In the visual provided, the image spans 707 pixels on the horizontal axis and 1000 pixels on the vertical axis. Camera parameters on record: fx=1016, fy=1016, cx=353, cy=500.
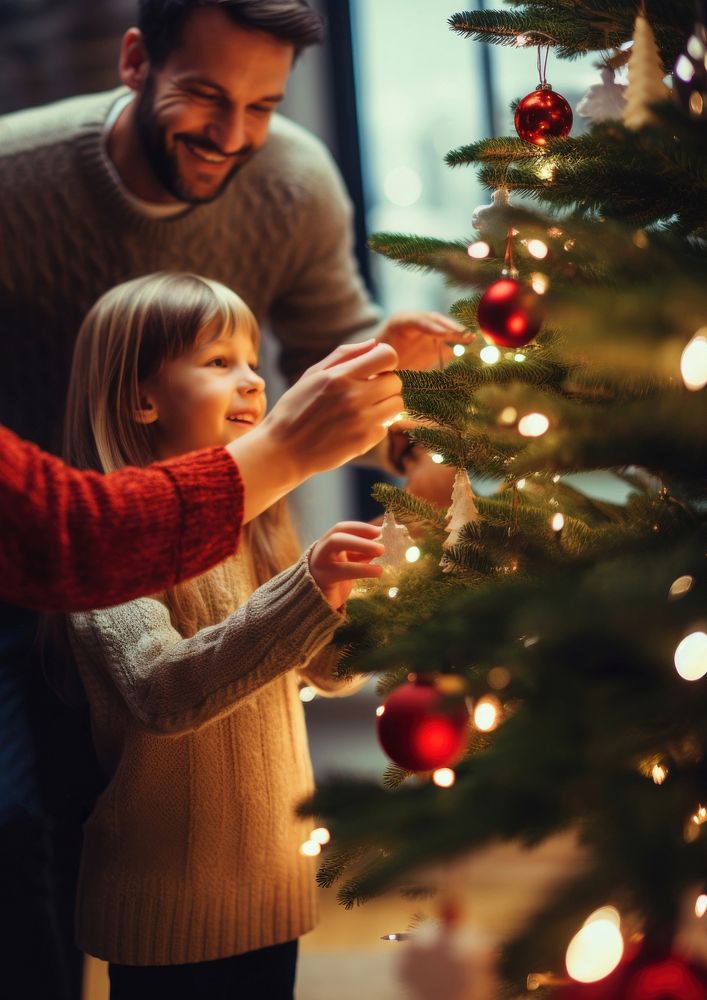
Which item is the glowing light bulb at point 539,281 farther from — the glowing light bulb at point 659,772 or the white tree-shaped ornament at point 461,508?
the glowing light bulb at point 659,772

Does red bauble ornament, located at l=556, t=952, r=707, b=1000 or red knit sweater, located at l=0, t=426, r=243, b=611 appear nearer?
red bauble ornament, located at l=556, t=952, r=707, b=1000

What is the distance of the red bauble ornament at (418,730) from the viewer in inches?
24.9

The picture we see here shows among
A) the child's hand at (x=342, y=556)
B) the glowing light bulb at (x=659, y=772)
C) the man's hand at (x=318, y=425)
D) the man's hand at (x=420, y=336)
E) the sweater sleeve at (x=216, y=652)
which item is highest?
the man's hand at (x=420, y=336)

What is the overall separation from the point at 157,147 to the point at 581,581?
37.9 inches

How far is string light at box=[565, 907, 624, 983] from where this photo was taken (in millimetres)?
496

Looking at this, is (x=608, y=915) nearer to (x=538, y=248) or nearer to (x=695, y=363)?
(x=695, y=363)

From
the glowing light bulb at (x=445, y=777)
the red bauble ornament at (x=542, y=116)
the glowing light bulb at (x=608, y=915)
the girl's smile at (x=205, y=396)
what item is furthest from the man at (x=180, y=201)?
the glowing light bulb at (x=608, y=915)

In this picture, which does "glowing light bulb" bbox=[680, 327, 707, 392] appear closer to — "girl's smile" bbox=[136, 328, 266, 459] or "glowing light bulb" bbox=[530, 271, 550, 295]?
"glowing light bulb" bbox=[530, 271, 550, 295]

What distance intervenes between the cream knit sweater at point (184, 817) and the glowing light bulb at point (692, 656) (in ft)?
1.34

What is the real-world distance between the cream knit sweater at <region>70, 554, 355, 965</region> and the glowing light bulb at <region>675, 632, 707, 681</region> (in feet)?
1.34

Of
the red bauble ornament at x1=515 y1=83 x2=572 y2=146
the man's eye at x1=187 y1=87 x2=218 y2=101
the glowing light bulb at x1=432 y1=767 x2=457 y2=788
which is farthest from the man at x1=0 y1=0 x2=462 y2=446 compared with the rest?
the glowing light bulb at x1=432 y1=767 x2=457 y2=788

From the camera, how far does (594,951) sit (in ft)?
1.65

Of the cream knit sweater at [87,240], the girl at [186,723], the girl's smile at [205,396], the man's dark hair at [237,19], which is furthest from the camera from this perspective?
the cream knit sweater at [87,240]

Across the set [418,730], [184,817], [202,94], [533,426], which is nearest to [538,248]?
[533,426]
